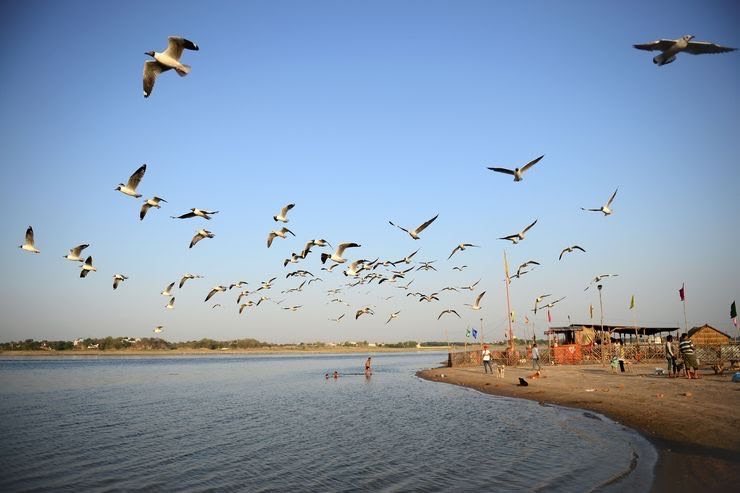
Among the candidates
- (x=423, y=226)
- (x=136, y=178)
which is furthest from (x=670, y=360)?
(x=136, y=178)

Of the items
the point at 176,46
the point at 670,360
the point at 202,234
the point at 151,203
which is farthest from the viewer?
the point at 670,360

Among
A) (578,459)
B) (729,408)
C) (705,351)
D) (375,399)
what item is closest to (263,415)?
(375,399)

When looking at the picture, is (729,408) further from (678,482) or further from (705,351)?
(705,351)

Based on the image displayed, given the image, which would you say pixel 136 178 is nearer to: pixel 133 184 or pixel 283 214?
pixel 133 184

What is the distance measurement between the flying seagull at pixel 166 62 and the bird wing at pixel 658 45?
11.7m

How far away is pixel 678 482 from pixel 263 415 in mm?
21392

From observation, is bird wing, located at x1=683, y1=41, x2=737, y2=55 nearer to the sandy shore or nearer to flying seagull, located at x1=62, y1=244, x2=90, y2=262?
the sandy shore

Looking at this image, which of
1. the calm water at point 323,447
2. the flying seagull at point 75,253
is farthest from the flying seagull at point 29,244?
the calm water at point 323,447

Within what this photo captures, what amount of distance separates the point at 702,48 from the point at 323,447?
17.0m

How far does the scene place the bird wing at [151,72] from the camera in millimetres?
14242

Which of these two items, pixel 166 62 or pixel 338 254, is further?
pixel 338 254

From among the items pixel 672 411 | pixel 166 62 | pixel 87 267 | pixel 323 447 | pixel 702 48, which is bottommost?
pixel 323 447

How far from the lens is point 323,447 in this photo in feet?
61.5

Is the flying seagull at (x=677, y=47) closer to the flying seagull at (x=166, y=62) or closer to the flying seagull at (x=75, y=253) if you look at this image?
the flying seagull at (x=166, y=62)
